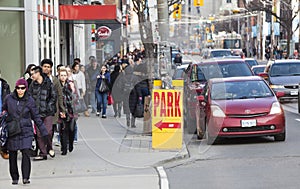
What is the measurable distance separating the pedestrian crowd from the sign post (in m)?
1.72

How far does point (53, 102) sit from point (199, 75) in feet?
29.0

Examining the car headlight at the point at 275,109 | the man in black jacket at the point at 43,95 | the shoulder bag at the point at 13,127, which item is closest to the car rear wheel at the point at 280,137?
the car headlight at the point at 275,109

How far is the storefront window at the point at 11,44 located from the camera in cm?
2048

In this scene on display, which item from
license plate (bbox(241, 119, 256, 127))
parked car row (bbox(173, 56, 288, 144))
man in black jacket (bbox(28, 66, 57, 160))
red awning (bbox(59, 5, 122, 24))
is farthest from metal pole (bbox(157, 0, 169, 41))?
red awning (bbox(59, 5, 122, 24))

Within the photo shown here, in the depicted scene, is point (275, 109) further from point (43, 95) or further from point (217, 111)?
point (43, 95)

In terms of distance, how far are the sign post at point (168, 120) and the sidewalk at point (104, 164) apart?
10.6 inches

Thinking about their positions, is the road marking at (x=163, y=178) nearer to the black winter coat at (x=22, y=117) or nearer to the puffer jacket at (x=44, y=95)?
the black winter coat at (x=22, y=117)

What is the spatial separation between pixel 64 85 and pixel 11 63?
21.1ft

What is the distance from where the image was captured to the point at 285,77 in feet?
91.1

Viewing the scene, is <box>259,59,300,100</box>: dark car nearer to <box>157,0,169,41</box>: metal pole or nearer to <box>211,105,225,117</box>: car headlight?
<box>157,0,169,41</box>: metal pole

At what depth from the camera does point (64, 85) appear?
48.1 ft

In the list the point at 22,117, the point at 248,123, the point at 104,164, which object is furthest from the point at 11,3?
the point at 22,117

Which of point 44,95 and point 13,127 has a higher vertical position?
point 44,95

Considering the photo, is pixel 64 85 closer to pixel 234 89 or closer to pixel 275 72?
pixel 234 89
